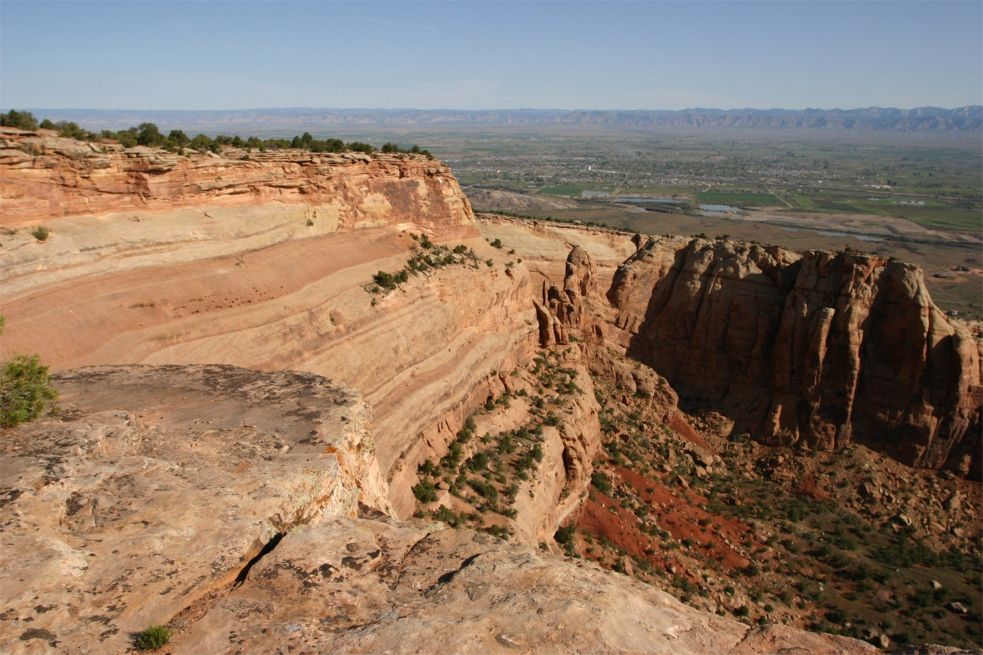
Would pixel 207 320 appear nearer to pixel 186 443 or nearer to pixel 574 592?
pixel 186 443

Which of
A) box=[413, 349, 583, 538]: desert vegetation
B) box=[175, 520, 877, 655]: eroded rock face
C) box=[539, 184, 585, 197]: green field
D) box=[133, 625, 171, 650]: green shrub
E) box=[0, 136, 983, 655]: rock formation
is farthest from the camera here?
box=[539, 184, 585, 197]: green field

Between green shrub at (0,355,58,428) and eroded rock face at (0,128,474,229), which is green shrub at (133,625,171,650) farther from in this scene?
eroded rock face at (0,128,474,229)

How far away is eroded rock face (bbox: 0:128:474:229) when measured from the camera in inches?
782

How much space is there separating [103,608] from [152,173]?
60.4ft

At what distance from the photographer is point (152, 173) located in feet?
74.8

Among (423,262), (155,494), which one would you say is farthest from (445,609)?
(423,262)

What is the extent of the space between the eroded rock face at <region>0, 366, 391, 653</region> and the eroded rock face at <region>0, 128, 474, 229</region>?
316 inches

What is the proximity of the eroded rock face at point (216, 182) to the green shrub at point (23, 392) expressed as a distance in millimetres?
8470

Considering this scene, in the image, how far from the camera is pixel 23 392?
41.8ft

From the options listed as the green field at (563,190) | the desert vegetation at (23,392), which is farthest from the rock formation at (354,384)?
the green field at (563,190)

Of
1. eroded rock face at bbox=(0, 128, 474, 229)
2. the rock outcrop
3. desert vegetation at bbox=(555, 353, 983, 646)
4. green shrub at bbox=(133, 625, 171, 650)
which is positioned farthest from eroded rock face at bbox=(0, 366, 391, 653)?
desert vegetation at bbox=(555, 353, 983, 646)

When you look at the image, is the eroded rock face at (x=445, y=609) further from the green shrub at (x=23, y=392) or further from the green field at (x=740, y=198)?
the green field at (x=740, y=198)

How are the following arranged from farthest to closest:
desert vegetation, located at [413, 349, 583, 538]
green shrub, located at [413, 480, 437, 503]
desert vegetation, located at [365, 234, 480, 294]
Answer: desert vegetation, located at [365, 234, 480, 294], desert vegetation, located at [413, 349, 583, 538], green shrub, located at [413, 480, 437, 503]

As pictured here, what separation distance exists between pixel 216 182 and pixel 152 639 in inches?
804
